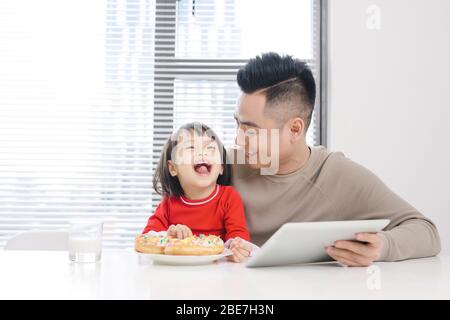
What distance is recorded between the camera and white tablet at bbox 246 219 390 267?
2.91 feet

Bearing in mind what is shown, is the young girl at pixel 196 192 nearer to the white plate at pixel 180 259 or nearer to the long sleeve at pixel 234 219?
the long sleeve at pixel 234 219

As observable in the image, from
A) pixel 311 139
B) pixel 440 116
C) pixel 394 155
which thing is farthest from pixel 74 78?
pixel 440 116

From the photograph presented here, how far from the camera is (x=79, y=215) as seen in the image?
2.97 m

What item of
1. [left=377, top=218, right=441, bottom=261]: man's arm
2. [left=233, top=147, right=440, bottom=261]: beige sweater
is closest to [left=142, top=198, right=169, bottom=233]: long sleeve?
[left=233, top=147, right=440, bottom=261]: beige sweater

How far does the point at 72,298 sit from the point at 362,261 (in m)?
0.58

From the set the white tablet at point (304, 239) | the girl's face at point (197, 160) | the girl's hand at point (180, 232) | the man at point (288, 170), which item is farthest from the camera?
the man at point (288, 170)

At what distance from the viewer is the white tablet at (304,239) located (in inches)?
35.0

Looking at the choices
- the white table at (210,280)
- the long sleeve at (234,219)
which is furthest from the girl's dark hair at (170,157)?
the white table at (210,280)

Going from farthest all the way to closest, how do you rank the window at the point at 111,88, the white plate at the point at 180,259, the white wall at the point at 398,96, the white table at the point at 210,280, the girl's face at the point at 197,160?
the window at the point at 111,88 < the white wall at the point at 398,96 < the girl's face at the point at 197,160 < the white plate at the point at 180,259 < the white table at the point at 210,280

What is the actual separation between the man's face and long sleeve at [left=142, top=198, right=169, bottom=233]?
0.30 metres

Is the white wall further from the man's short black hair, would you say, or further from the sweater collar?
the sweater collar

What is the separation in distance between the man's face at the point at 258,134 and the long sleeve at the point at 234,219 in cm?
17

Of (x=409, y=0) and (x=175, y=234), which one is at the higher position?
(x=409, y=0)
